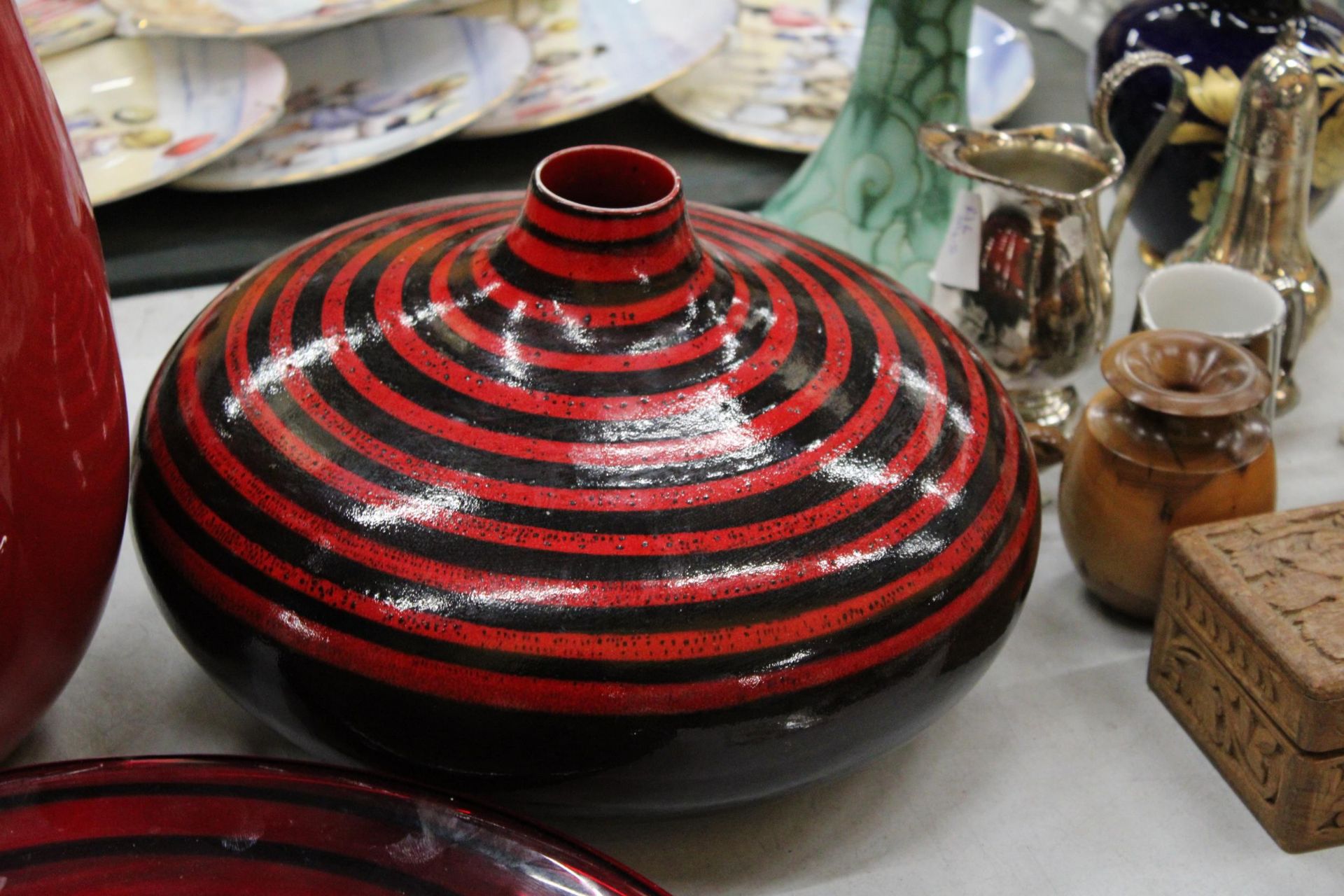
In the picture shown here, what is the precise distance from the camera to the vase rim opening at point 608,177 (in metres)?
0.66

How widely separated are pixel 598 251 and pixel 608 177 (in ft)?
0.21

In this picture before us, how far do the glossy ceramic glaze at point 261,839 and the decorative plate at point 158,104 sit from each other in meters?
0.74

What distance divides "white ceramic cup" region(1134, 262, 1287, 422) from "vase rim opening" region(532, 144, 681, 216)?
38cm

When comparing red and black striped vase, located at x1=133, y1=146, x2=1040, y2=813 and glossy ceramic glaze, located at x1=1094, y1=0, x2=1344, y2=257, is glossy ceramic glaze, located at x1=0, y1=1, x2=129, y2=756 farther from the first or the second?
glossy ceramic glaze, located at x1=1094, y1=0, x2=1344, y2=257

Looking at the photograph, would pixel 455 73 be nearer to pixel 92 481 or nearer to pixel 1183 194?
Result: pixel 1183 194

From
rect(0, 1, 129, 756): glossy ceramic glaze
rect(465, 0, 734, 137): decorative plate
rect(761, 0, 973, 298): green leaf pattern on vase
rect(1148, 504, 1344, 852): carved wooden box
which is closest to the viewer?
rect(0, 1, 129, 756): glossy ceramic glaze

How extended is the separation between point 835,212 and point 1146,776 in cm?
54

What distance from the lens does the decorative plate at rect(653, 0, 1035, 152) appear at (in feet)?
4.45

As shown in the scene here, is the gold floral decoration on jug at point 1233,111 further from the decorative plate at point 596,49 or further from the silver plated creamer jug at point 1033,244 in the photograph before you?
the decorative plate at point 596,49

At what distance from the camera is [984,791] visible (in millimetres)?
728

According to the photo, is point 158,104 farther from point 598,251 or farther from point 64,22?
point 598,251

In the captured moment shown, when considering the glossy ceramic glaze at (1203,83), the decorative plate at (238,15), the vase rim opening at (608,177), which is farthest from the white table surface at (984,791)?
the decorative plate at (238,15)

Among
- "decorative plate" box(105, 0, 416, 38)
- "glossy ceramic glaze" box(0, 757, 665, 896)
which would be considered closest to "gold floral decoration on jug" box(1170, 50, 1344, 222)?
"decorative plate" box(105, 0, 416, 38)

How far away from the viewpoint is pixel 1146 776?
74 centimetres
